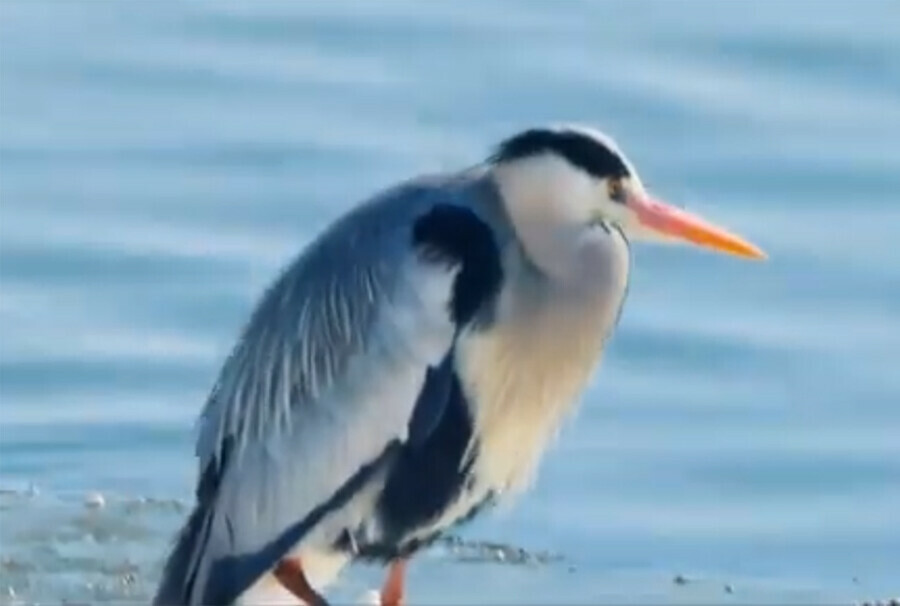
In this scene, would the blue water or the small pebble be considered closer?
the small pebble

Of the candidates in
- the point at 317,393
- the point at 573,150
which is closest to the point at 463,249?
the point at 573,150

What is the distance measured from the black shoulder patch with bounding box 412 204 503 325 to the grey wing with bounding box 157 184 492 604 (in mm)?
22

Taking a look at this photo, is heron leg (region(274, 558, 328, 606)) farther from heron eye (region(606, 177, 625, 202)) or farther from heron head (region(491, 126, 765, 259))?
heron eye (region(606, 177, 625, 202))

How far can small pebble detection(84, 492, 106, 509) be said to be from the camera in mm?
9492

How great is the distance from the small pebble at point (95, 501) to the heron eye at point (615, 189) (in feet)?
7.13

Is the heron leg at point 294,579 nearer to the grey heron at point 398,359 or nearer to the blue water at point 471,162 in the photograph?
the grey heron at point 398,359

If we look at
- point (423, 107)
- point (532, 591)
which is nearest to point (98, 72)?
point (423, 107)

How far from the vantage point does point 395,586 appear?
8141 millimetres

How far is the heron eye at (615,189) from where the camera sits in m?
7.86

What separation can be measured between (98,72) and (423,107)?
1.24m

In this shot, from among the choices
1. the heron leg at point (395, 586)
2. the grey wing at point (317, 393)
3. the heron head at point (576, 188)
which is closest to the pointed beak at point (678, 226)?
the heron head at point (576, 188)

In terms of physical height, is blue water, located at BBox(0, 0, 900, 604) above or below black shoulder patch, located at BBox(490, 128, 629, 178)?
below

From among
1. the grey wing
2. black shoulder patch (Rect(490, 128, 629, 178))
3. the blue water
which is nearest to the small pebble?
the blue water

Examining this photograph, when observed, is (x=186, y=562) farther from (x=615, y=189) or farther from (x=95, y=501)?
(x=95, y=501)
